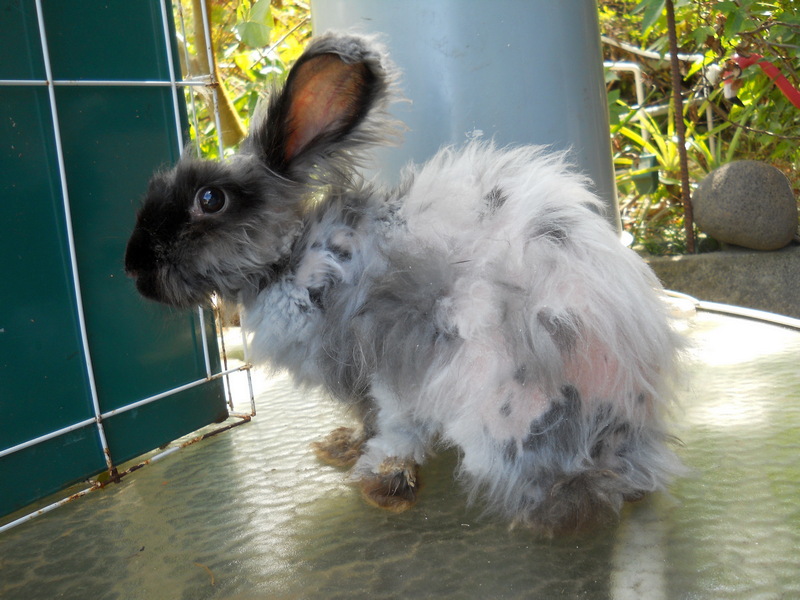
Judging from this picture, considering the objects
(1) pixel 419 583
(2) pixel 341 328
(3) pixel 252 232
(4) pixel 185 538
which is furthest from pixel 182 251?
(1) pixel 419 583

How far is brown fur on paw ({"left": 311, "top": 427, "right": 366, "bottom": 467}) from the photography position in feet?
2.81

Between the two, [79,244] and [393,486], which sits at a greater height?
[79,244]

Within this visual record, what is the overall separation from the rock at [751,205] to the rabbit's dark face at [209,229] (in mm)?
2047

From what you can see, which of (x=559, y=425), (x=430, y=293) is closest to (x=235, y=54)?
(x=430, y=293)

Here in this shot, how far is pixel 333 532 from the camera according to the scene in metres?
0.69

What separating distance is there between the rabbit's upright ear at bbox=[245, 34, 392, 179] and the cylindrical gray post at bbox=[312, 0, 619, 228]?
0.93 ft

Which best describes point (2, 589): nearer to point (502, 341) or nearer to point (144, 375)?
point (144, 375)

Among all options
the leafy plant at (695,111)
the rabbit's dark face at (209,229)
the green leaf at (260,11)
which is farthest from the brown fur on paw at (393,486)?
the leafy plant at (695,111)

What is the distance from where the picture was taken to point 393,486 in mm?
745

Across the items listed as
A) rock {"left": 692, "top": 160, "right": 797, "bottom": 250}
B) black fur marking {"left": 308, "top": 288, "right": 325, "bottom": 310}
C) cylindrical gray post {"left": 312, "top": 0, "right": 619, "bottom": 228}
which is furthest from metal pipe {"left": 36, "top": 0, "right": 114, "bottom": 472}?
rock {"left": 692, "top": 160, "right": 797, "bottom": 250}

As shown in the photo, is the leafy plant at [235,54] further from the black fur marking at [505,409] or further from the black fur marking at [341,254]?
the black fur marking at [505,409]

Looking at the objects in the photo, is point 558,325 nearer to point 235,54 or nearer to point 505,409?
point 505,409

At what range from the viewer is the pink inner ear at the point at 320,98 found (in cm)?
70

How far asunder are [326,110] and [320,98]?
13 mm
